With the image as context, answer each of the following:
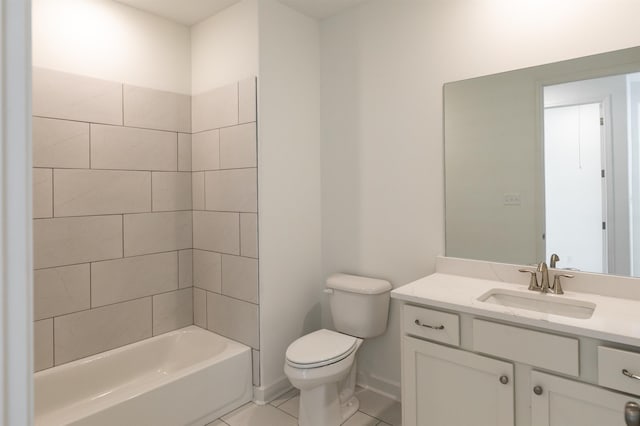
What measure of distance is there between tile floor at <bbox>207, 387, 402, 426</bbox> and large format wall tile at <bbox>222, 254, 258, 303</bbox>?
0.66 metres

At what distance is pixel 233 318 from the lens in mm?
2562

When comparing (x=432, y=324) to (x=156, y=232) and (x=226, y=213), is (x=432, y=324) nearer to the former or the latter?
(x=226, y=213)

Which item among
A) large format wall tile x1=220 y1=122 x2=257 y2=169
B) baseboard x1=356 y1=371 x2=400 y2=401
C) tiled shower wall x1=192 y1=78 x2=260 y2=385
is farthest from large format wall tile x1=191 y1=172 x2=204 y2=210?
baseboard x1=356 y1=371 x2=400 y2=401

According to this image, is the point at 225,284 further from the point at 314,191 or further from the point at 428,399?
the point at 428,399

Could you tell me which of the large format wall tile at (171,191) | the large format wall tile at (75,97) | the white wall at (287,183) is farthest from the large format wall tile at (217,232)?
the large format wall tile at (75,97)

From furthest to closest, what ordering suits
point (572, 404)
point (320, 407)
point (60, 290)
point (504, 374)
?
point (60, 290) → point (320, 407) → point (504, 374) → point (572, 404)

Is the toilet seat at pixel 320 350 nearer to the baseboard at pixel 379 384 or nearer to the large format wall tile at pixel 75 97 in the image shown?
the baseboard at pixel 379 384

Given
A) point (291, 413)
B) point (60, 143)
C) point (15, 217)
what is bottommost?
point (291, 413)

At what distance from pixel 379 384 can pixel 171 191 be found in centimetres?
194

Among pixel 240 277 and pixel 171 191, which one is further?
pixel 171 191

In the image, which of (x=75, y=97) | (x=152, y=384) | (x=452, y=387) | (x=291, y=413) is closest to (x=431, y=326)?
(x=452, y=387)

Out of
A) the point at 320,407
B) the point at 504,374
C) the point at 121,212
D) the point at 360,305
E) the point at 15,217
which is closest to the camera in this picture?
the point at 15,217

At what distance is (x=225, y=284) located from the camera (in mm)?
2611

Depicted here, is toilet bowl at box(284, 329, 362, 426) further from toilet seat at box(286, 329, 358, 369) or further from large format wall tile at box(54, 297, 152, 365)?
large format wall tile at box(54, 297, 152, 365)
